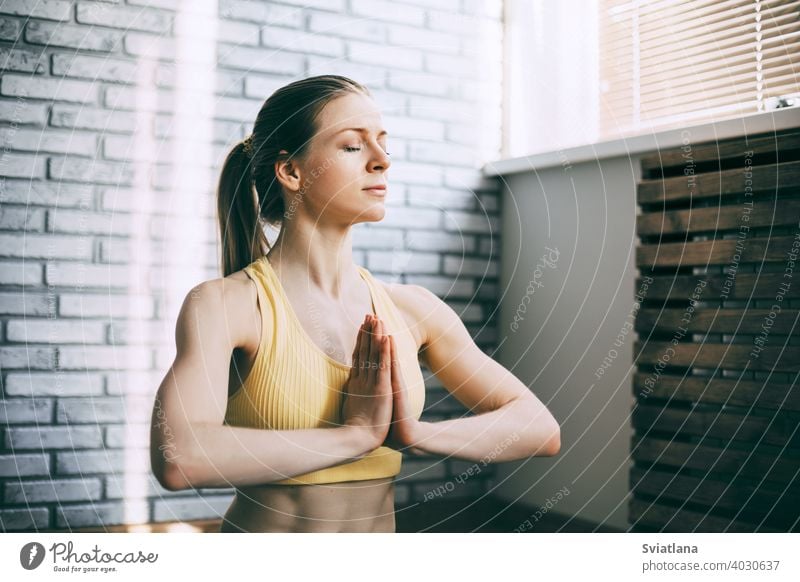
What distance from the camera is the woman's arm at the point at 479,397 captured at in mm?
998

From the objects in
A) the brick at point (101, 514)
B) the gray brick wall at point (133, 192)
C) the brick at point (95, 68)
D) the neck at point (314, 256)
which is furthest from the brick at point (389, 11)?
the brick at point (101, 514)

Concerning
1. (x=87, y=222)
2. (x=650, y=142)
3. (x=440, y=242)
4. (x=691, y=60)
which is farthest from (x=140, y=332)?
(x=691, y=60)

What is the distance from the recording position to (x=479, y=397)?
3.42ft

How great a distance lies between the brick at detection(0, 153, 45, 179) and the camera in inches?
44.9

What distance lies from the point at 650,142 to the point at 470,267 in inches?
13.5

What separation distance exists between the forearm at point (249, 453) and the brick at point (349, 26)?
2.21 feet

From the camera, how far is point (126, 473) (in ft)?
3.95

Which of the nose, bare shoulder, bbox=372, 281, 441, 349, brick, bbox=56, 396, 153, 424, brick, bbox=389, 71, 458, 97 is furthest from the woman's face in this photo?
brick, bbox=56, 396, 153, 424

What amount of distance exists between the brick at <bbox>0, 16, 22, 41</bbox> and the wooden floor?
0.71m

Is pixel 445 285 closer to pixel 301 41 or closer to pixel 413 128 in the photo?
pixel 413 128

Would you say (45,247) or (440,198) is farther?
(440,198)

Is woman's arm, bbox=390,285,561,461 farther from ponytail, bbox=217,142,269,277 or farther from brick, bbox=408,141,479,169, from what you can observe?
brick, bbox=408,141,479,169

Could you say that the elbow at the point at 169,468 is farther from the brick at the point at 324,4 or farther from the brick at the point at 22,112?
the brick at the point at 324,4
